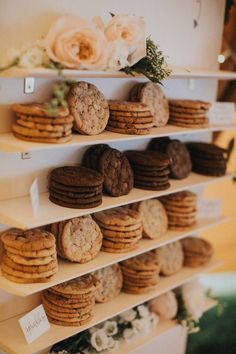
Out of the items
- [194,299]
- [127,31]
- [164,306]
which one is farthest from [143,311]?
[127,31]

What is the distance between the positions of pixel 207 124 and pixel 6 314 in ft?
4.65

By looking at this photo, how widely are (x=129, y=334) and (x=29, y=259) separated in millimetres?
900

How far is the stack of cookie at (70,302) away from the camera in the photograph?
95.3 inches

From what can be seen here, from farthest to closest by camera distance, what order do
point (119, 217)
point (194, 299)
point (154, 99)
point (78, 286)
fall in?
point (194, 299) → point (154, 99) → point (119, 217) → point (78, 286)

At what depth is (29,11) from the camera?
2139 mm

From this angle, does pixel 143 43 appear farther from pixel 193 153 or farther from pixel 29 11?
pixel 193 153

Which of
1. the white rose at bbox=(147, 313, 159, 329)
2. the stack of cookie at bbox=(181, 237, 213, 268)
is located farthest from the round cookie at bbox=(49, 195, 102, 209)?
the stack of cookie at bbox=(181, 237, 213, 268)

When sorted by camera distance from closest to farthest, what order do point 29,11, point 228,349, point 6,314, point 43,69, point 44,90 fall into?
point 43,69
point 29,11
point 44,90
point 6,314
point 228,349

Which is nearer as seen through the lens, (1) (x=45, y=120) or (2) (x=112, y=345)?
(1) (x=45, y=120)

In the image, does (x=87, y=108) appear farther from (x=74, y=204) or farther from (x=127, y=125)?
(x=74, y=204)

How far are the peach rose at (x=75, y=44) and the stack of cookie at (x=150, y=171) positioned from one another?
0.72 m

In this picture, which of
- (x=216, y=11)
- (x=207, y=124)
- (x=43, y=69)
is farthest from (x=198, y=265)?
(x=43, y=69)

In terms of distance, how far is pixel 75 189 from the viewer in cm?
225

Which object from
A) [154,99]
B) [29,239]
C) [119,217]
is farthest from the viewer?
[154,99]
